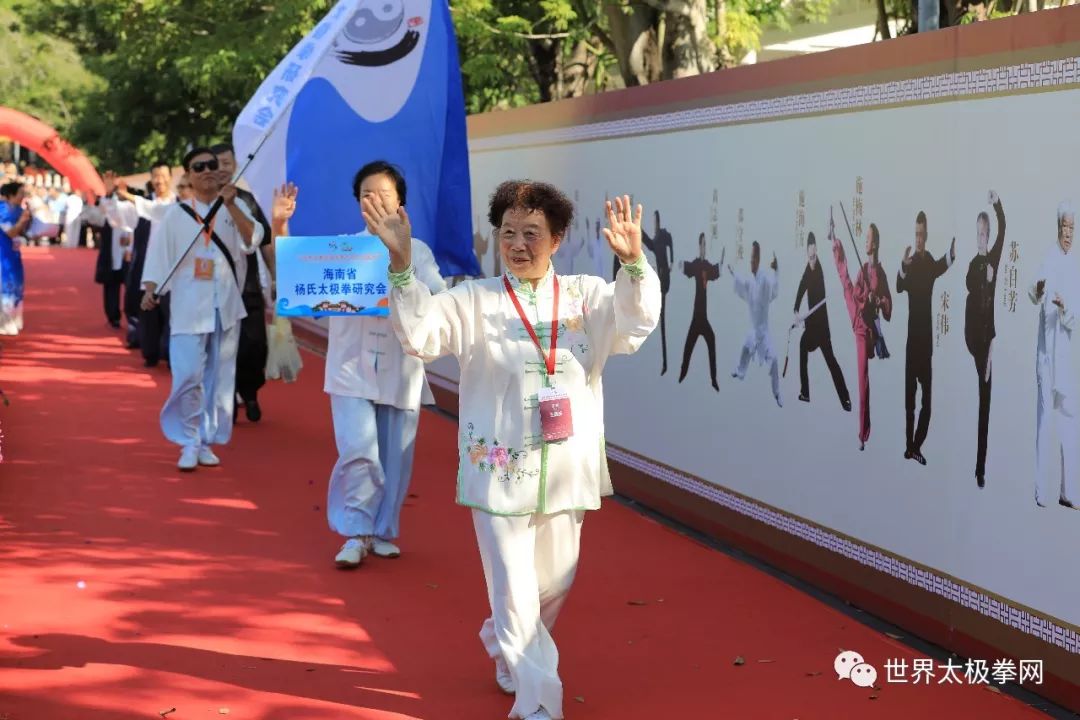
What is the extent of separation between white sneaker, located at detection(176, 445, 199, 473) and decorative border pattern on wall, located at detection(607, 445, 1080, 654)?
9.97 ft

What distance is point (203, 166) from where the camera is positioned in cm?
1048

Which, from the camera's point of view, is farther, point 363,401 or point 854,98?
point 363,401

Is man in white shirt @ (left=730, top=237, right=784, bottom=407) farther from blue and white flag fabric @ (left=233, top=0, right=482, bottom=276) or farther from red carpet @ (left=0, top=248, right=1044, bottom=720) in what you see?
blue and white flag fabric @ (left=233, top=0, right=482, bottom=276)

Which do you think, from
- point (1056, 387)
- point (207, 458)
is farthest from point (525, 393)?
point (207, 458)

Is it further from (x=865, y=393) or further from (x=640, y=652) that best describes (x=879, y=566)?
(x=640, y=652)

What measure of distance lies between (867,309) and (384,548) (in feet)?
8.92

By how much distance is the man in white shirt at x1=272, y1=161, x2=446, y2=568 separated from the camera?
810 centimetres

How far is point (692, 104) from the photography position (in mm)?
9461

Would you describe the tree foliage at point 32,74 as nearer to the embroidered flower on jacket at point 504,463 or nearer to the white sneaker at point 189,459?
the white sneaker at point 189,459

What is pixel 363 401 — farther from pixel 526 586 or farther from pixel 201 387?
pixel 201 387

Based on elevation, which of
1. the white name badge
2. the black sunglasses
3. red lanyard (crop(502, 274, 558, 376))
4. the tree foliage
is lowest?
the white name badge

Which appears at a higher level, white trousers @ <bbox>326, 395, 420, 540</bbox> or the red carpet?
white trousers @ <bbox>326, 395, 420, 540</bbox>

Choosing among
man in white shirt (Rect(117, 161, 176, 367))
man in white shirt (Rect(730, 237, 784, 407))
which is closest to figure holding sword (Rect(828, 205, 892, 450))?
man in white shirt (Rect(730, 237, 784, 407))

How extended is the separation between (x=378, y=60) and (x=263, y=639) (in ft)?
12.5
